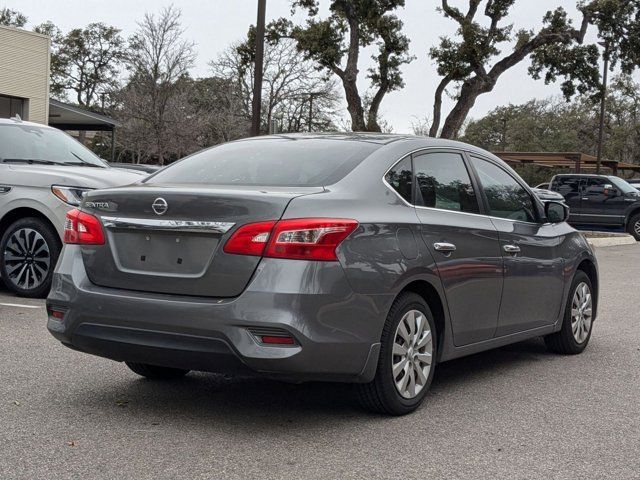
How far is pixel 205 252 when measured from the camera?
4.47m

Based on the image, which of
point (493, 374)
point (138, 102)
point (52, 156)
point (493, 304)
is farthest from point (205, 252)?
point (138, 102)

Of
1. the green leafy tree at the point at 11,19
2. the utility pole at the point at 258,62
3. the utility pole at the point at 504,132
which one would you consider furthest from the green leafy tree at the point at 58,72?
the utility pole at the point at 258,62

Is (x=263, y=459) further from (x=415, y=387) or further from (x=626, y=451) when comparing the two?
(x=626, y=451)

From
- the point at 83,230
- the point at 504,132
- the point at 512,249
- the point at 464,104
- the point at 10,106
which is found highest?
the point at 504,132

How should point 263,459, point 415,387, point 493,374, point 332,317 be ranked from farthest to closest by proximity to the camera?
point 493,374
point 415,387
point 332,317
point 263,459

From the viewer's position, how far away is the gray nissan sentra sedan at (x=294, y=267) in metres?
4.34

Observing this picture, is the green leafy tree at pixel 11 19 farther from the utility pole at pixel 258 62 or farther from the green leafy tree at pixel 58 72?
the utility pole at pixel 258 62

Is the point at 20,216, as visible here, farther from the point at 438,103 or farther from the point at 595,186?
the point at 438,103

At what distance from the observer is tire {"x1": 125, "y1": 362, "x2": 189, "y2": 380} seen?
5.58m

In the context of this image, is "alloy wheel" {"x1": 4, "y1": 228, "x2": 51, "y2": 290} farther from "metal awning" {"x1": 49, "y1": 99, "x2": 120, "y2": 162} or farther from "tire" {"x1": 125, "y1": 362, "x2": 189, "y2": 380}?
"metal awning" {"x1": 49, "y1": 99, "x2": 120, "y2": 162}

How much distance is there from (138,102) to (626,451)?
143 feet

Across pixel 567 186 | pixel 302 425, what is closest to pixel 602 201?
pixel 567 186

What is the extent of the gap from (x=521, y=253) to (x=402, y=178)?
140cm

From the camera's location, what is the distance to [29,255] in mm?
9094
